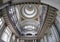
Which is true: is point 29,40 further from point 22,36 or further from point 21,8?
point 21,8

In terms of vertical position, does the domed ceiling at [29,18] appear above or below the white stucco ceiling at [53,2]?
above

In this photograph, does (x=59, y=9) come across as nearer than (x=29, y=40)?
Yes

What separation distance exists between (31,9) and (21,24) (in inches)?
95.1

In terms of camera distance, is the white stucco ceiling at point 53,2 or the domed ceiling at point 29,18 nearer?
the white stucco ceiling at point 53,2

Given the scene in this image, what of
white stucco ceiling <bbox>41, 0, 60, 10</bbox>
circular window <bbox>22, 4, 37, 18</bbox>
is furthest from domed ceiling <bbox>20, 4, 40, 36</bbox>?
white stucco ceiling <bbox>41, 0, 60, 10</bbox>

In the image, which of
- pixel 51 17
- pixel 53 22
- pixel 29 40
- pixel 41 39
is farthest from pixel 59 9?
pixel 29 40

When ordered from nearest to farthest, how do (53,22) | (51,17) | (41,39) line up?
1. (51,17)
2. (53,22)
3. (41,39)

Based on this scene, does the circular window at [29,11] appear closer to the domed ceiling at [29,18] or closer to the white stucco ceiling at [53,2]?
the domed ceiling at [29,18]

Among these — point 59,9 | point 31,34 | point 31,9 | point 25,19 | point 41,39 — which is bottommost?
point 59,9

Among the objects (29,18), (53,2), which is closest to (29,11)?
(29,18)

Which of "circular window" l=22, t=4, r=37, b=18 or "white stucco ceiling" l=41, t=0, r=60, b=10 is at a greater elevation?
"circular window" l=22, t=4, r=37, b=18

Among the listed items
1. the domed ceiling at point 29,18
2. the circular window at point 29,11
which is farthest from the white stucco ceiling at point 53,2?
the circular window at point 29,11

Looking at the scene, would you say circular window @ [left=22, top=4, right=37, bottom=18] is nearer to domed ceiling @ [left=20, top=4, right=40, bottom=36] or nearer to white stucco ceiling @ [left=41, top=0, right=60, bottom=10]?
domed ceiling @ [left=20, top=4, right=40, bottom=36]

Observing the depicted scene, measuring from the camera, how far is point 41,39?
59.3ft
